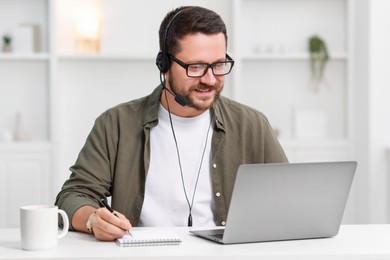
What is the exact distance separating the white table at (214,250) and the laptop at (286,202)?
27 mm

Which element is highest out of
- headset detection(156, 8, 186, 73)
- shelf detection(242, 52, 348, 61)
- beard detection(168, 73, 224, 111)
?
shelf detection(242, 52, 348, 61)

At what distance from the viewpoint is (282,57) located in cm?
448

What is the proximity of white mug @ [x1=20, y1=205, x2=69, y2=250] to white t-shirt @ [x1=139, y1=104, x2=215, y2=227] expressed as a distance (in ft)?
2.17

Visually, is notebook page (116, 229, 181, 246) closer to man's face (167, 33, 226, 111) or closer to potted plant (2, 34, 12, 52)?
man's face (167, 33, 226, 111)

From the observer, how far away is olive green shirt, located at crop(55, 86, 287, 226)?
7.50 ft

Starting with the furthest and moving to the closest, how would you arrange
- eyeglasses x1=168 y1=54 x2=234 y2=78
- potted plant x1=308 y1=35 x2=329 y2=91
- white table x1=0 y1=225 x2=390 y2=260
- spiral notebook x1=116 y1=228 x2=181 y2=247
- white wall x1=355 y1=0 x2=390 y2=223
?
potted plant x1=308 y1=35 x2=329 y2=91, white wall x1=355 y1=0 x2=390 y2=223, eyeglasses x1=168 y1=54 x2=234 y2=78, spiral notebook x1=116 y1=228 x2=181 y2=247, white table x1=0 y1=225 x2=390 y2=260

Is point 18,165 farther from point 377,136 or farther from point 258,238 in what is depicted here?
point 258,238

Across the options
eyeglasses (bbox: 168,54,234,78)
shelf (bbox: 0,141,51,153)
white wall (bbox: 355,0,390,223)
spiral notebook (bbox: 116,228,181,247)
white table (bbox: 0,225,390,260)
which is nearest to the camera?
white table (bbox: 0,225,390,260)

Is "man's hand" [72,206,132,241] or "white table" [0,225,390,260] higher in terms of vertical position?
"man's hand" [72,206,132,241]

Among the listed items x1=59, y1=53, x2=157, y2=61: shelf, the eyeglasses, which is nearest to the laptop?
the eyeglasses

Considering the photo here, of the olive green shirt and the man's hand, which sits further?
the olive green shirt

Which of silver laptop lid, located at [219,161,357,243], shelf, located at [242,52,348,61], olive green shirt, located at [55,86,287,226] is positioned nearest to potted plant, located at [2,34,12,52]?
shelf, located at [242,52,348,61]

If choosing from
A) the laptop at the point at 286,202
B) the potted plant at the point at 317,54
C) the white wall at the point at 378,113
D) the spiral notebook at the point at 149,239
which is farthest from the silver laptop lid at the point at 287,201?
the potted plant at the point at 317,54

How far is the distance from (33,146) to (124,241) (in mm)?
2820
